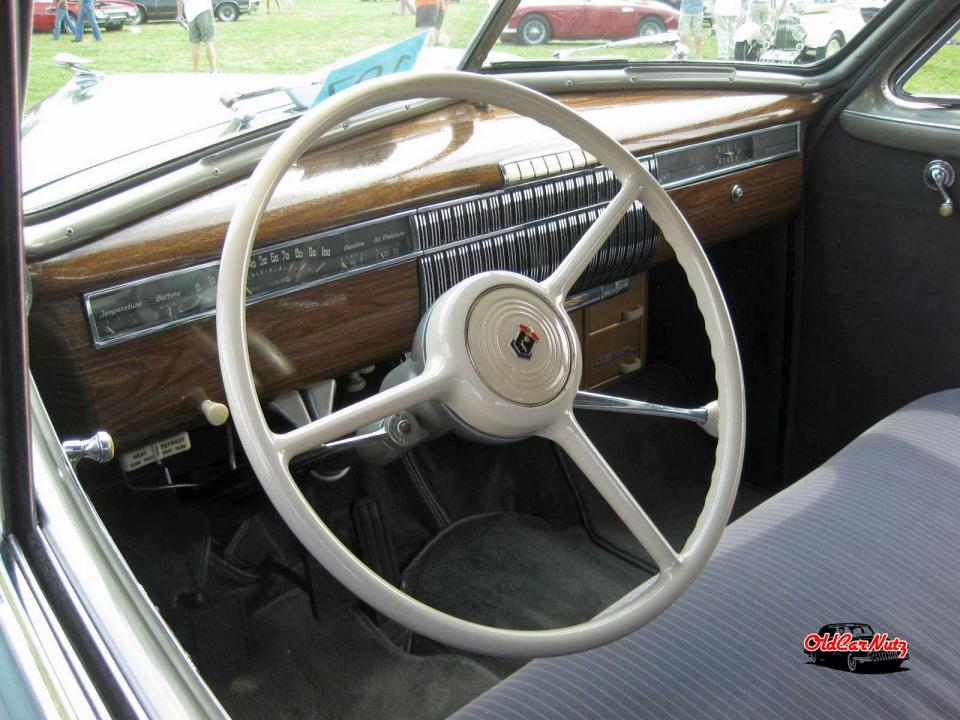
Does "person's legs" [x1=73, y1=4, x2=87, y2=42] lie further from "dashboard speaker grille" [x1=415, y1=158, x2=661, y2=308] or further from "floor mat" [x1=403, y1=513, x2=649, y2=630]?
"floor mat" [x1=403, y1=513, x2=649, y2=630]

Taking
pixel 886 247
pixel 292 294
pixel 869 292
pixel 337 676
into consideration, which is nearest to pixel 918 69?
pixel 886 247

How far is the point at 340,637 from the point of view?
1.82 metres

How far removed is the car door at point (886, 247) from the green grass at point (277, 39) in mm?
948

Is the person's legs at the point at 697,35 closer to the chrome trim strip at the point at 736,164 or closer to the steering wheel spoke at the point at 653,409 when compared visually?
the chrome trim strip at the point at 736,164

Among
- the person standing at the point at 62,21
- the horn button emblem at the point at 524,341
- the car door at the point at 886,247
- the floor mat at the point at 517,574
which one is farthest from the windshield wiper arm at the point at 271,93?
the car door at the point at 886,247

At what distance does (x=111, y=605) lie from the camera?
730mm

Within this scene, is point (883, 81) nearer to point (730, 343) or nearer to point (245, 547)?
point (730, 343)

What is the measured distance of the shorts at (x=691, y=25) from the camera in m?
2.04

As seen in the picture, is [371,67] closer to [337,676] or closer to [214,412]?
[214,412]

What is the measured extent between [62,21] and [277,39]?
0.44 meters

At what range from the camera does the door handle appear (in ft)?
6.30

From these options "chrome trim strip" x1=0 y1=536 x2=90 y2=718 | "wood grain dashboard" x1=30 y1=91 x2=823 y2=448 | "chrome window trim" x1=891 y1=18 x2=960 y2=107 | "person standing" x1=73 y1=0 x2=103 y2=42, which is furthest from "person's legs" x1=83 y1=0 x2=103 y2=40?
"chrome window trim" x1=891 y1=18 x2=960 y2=107

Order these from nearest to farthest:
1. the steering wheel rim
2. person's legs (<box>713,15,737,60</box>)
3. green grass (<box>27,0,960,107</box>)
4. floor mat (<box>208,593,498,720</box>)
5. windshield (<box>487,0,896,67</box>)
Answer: the steering wheel rim → green grass (<box>27,0,960,107</box>) → floor mat (<box>208,593,498,720</box>) → windshield (<box>487,0,896,67</box>) → person's legs (<box>713,15,737,60</box>)

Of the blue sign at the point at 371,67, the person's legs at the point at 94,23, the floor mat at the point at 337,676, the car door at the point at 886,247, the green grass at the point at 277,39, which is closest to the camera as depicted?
the person's legs at the point at 94,23
